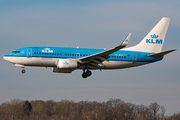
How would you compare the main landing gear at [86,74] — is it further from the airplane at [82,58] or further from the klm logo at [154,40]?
the klm logo at [154,40]

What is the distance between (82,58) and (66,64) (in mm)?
2596

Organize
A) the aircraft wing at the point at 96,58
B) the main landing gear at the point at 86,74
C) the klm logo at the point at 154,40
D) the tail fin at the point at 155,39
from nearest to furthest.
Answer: the aircraft wing at the point at 96,58 → the main landing gear at the point at 86,74 → the tail fin at the point at 155,39 → the klm logo at the point at 154,40

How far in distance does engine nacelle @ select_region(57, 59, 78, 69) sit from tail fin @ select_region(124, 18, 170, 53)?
12194 millimetres

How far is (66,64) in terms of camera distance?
47562mm

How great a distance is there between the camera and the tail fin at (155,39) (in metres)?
55.2

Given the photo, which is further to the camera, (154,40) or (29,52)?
(154,40)

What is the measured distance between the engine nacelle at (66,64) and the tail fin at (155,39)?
1219 centimetres

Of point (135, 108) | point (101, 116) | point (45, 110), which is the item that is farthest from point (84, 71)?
point (135, 108)

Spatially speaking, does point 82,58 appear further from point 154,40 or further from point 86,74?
point 154,40

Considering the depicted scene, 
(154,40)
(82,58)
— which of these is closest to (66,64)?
(82,58)

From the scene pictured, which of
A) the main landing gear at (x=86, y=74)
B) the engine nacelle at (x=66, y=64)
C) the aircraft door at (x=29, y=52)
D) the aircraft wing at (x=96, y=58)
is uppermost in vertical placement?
the aircraft door at (x=29, y=52)

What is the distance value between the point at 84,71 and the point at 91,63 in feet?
10.2

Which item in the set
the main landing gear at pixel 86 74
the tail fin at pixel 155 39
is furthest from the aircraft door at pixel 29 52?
the tail fin at pixel 155 39

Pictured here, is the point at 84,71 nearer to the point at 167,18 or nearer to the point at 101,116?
the point at 167,18
